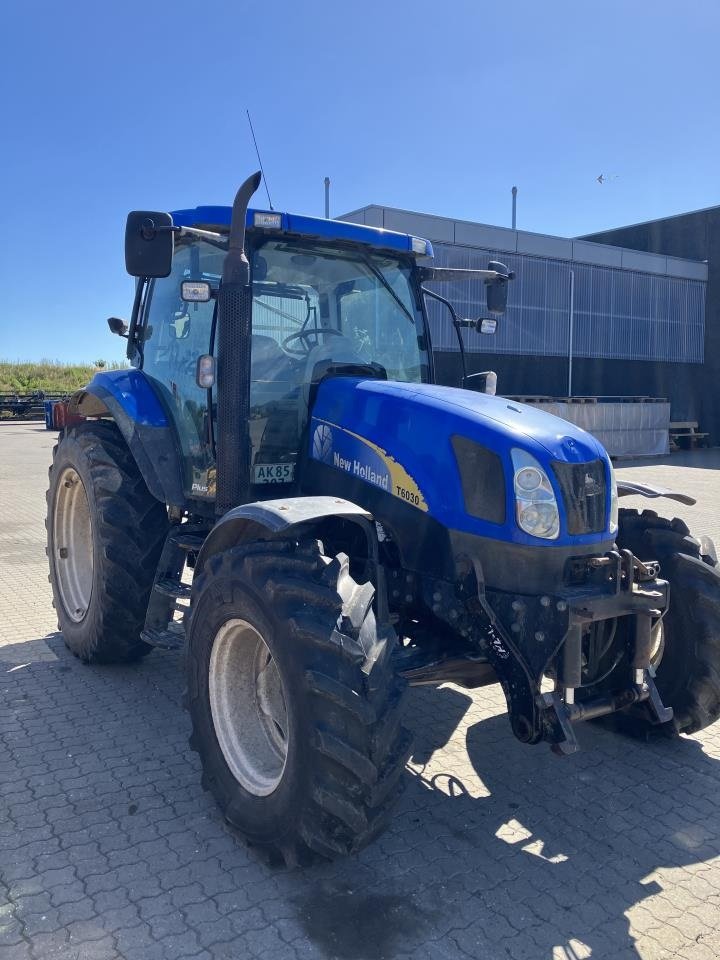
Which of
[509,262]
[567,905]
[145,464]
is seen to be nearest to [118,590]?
[145,464]

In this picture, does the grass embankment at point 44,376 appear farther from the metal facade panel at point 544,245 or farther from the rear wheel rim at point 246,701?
the rear wheel rim at point 246,701

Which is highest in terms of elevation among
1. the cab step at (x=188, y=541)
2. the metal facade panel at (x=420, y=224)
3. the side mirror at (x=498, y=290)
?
the metal facade panel at (x=420, y=224)

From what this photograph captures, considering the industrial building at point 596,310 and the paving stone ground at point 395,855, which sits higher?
the industrial building at point 596,310

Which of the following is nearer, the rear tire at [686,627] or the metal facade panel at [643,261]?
the rear tire at [686,627]

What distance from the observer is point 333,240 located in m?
4.04

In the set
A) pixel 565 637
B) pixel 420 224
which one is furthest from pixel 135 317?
A: pixel 420 224

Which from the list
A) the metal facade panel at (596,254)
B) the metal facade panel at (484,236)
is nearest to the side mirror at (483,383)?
the metal facade panel at (484,236)

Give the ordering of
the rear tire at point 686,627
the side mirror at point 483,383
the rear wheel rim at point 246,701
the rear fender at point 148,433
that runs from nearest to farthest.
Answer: the rear wheel rim at point 246,701
the rear tire at point 686,627
the rear fender at point 148,433
the side mirror at point 483,383

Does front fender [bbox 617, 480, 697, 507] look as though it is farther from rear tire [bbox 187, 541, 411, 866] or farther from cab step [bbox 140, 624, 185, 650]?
cab step [bbox 140, 624, 185, 650]

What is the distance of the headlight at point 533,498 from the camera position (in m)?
3.07

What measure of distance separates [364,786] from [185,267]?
3.02 m

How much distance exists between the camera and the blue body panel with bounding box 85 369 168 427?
4.56 metres

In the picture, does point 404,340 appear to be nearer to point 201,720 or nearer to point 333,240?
point 333,240

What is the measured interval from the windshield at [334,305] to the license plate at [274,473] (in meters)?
0.46
